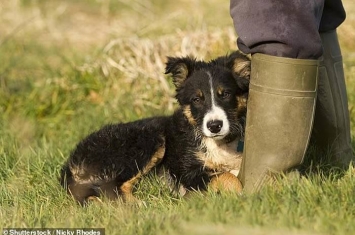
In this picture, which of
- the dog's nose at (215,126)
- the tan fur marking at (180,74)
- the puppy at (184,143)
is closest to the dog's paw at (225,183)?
the puppy at (184,143)

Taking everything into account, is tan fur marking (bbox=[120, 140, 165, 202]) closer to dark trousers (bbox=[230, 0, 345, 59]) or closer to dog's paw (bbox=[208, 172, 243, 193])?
dog's paw (bbox=[208, 172, 243, 193])

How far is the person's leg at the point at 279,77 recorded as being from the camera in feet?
14.5

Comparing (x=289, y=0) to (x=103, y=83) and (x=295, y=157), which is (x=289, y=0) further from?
(x=103, y=83)

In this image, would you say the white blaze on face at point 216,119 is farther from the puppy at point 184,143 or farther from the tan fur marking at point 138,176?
the tan fur marking at point 138,176

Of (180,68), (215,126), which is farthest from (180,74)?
(215,126)

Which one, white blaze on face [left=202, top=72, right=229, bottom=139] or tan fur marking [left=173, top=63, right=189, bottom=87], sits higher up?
tan fur marking [left=173, top=63, right=189, bottom=87]

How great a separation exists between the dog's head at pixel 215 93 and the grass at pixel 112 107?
1.89 feet

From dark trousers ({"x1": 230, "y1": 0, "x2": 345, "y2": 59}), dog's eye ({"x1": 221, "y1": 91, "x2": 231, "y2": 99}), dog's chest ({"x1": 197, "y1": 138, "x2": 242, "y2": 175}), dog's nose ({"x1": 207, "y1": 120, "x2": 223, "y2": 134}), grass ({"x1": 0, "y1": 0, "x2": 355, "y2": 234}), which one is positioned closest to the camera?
grass ({"x1": 0, "y1": 0, "x2": 355, "y2": 234})

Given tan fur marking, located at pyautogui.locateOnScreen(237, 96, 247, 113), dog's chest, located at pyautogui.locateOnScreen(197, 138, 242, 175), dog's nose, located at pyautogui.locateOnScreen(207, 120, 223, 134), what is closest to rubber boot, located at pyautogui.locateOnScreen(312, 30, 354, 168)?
tan fur marking, located at pyautogui.locateOnScreen(237, 96, 247, 113)

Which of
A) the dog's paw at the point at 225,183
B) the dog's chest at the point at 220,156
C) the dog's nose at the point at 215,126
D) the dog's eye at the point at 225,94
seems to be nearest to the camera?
the dog's paw at the point at 225,183

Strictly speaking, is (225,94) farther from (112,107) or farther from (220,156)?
(112,107)

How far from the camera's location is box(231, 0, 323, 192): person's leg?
4.43 metres

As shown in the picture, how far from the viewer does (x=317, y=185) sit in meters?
4.37

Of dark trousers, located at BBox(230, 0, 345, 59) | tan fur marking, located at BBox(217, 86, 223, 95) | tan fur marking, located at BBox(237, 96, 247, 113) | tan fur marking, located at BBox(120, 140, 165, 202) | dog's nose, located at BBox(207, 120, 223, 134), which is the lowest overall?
tan fur marking, located at BBox(120, 140, 165, 202)
